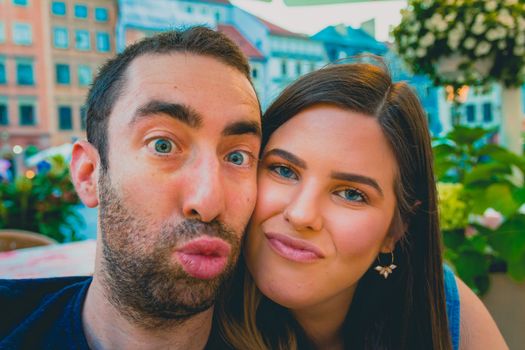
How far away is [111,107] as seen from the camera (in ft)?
3.97

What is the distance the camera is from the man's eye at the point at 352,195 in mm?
1396

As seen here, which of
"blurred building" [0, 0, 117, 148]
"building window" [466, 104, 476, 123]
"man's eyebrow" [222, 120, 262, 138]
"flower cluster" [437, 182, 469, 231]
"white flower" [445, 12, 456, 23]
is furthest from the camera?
"blurred building" [0, 0, 117, 148]

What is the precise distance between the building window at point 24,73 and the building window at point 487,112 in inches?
986

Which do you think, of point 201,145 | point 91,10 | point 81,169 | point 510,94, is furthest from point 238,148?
point 91,10

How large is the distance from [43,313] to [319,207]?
85 centimetres

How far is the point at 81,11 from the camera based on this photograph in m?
25.5

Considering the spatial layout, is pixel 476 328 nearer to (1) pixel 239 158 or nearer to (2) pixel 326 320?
(2) pixel 326 320

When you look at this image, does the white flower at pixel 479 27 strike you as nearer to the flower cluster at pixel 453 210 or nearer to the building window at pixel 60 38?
the flower cluster at pixel 453 210

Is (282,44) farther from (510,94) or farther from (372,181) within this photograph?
(372,181)

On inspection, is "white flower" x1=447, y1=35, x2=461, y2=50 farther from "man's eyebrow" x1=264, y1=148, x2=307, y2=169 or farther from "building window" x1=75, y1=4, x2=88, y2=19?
"building window" x1=75, y1=4, x2=88, y2=19

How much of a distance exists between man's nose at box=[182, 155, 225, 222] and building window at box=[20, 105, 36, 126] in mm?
28541

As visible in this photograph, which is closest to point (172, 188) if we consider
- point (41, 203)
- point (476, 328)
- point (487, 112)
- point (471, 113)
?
point (476, 328)

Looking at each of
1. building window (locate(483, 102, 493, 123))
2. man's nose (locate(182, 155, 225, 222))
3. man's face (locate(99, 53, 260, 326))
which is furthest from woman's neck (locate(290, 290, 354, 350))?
building window (locate(483, 102, 493, 123))

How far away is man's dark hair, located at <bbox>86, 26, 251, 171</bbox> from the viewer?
4.00 ft
